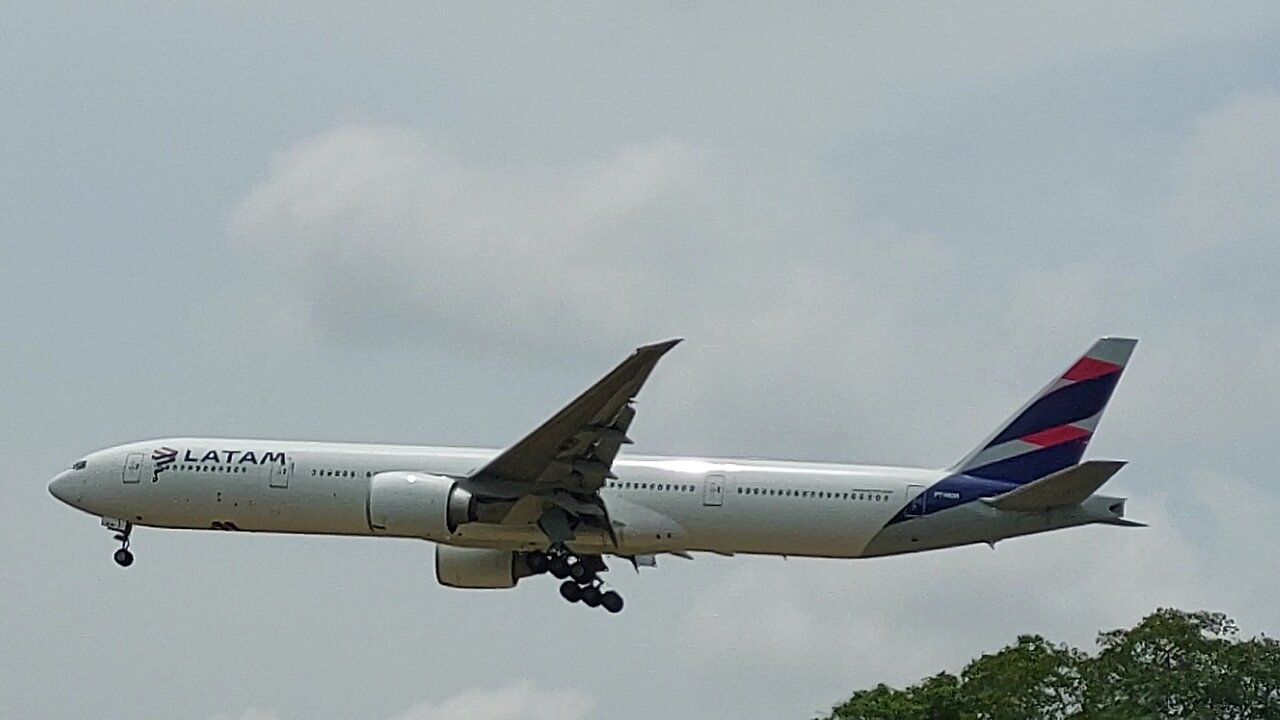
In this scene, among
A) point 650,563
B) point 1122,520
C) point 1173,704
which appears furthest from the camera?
point 1173,704

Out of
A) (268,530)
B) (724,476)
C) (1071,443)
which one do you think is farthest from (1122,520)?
(268,530)

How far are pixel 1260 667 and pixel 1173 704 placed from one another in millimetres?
2587

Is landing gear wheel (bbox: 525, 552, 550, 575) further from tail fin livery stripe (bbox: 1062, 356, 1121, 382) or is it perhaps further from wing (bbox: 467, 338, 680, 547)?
tail fin livery stripe (bbox: 1062, 356, 1121, 382)

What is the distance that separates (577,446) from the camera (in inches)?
2399

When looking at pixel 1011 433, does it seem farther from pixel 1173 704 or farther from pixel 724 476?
pixel 1173 704

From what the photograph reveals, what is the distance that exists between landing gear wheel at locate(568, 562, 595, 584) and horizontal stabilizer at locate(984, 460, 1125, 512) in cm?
954

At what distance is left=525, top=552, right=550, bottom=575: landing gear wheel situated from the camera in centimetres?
6519

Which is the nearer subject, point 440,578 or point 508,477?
point 508,477

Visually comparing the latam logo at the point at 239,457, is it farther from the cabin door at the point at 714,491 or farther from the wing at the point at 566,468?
the cabin door at the point at 714,491

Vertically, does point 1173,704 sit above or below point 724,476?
below

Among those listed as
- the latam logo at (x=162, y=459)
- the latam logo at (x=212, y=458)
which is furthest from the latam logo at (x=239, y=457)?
the latam logo at (x=162, y=459)

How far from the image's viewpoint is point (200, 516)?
210 ft

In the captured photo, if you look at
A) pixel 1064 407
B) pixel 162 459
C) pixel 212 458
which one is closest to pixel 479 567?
pixel 212 458

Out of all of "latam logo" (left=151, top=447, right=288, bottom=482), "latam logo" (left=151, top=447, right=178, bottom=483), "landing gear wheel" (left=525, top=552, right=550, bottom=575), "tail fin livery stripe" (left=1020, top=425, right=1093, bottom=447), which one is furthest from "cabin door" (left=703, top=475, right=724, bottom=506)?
"latam logo" (left=151, top=447, right=178, bottom=483)
